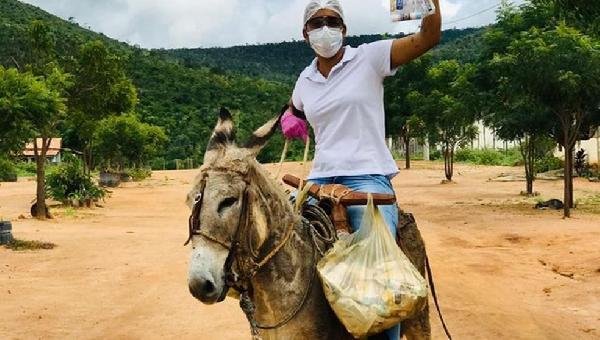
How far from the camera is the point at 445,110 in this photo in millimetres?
34625

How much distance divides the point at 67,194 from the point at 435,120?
19.3 m

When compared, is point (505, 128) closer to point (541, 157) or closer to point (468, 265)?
point (468, 265)

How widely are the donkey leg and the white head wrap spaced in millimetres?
1228

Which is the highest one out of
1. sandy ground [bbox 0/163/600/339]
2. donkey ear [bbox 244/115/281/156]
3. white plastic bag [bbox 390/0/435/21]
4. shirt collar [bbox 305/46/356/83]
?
white plastic bag [bbox 390/0/435/21]

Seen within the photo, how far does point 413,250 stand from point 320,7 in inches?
60.0

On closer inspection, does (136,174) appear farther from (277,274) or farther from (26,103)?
(277,274)

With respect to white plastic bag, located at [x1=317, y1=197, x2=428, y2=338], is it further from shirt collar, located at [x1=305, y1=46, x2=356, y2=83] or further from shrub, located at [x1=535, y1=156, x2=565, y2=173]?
shrub, located at [x1=535, y1=156, x2=565, y2=173]

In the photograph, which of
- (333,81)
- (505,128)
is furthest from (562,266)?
(505,128)

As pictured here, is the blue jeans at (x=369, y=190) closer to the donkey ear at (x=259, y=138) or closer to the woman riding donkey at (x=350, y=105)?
the woman riding donkey at (x=350, y=105)

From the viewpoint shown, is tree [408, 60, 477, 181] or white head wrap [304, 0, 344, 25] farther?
tree [408, 60, 477, 181]

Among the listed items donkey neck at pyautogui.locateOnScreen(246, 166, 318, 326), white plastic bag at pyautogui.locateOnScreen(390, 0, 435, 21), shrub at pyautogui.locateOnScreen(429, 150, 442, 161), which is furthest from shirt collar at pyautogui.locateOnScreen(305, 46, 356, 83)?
shrub at pyautogui.locateOnScreen(429, 150, 442, 161)

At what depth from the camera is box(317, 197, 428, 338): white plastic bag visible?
10.4 ft

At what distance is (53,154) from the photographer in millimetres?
63938

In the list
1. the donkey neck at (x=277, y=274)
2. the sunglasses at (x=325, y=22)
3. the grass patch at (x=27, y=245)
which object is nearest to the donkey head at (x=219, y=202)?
the donkey neck at (x=277, y=274)
